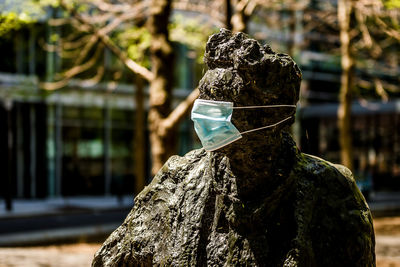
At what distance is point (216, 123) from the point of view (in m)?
2.18

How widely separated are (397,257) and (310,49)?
25468mm

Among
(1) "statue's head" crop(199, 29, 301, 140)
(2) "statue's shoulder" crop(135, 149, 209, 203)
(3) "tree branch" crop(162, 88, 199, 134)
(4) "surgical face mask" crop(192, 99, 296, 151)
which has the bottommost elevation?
(3) "tree branch" crop(162, 88, 199, 134)

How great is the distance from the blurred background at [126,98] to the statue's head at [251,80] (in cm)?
746

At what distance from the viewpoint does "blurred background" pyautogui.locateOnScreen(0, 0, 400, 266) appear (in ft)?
34.5

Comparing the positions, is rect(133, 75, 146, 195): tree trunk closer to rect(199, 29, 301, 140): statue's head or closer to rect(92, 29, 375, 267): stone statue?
rect(92, 29, 375, 267): stone statue

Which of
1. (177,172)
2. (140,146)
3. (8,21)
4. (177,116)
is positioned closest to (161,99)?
(177,116)

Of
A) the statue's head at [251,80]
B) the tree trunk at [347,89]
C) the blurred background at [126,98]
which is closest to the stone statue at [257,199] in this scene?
the statue's head at [251,80]

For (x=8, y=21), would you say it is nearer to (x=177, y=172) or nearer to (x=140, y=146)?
Result: (x=177, y=172)

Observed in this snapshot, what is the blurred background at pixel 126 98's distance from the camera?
10508 millimetres

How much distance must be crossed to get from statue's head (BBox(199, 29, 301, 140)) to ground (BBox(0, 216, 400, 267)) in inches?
288

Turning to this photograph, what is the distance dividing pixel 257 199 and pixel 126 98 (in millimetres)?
24349

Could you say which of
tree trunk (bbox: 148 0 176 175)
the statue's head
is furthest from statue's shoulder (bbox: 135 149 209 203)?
tree trunk (bbox: 148 0 176 175)

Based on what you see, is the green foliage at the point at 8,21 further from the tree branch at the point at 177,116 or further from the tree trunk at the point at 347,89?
the tree trunk at the point at 347,89

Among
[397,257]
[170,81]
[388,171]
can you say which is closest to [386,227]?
[397,257]
